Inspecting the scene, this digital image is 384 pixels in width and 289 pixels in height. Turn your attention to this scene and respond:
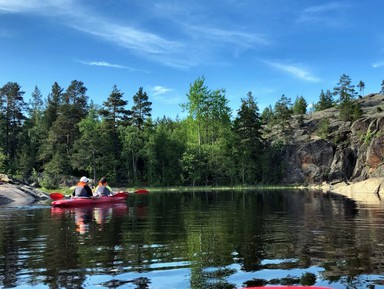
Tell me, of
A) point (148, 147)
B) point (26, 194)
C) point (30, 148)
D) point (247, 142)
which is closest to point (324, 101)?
point (247, 142)

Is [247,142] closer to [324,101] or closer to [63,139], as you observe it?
[63,139]

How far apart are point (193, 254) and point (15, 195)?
91.8 feet

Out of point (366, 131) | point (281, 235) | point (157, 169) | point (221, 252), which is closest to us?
point (221, 252)

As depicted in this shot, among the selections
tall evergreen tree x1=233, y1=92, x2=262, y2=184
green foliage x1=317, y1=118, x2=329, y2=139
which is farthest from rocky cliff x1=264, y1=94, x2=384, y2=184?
tall evergreen tree x1=233, y1=92, x2=262, y2=184

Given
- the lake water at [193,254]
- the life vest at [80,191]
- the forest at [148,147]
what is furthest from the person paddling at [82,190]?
the forest at [148,147]

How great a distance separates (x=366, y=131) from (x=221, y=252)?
66.8 m

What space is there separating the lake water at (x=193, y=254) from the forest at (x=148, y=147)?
55324 mm

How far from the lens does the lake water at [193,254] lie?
8016 millimetres

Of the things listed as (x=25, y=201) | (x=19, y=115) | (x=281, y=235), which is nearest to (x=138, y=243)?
(x=281, y=235)

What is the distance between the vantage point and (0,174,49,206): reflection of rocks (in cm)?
3228

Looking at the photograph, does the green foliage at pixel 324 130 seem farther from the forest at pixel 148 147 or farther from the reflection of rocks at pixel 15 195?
the reflection of rocks at pixel 15 195

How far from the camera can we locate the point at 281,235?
13.9 metres

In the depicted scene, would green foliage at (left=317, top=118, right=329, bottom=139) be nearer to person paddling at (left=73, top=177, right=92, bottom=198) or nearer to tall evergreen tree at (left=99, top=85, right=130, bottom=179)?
tall evergreen tree at (left=99, top=85, right=130, bottom=179)

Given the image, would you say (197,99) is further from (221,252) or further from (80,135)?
(221,252)
